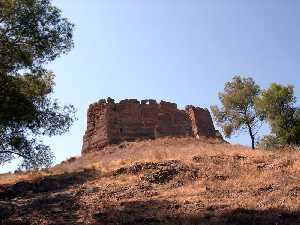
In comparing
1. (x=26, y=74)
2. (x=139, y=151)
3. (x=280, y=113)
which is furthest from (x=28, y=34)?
(x=280, y=113)

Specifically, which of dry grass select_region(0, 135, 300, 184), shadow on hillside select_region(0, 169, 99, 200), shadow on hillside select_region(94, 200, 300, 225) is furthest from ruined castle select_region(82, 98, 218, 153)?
shadow on hillside select_region(94, 200, 300, 225)

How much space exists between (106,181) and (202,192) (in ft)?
18.7

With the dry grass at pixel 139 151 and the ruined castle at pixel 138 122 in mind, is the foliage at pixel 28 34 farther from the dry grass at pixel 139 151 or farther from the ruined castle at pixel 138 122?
the ruined castle at pixel 138 122

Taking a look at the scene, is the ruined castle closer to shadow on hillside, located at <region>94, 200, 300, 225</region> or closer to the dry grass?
the dry grass

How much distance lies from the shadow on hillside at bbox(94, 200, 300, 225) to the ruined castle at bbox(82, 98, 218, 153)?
23802mm

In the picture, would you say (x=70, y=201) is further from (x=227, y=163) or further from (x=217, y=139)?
(x=217, y=139)

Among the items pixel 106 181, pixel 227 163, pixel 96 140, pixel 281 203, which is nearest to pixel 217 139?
pixel 96 140

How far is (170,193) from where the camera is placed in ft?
62.6

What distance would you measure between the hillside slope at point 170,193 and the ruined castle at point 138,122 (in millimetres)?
12796

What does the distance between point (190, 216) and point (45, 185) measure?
34.6 ft

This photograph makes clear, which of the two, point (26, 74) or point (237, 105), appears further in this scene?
point (237, 105)

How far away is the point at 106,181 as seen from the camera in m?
22.6

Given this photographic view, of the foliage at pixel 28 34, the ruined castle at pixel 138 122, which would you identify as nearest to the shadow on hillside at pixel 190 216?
the foliage at pixel 28 34

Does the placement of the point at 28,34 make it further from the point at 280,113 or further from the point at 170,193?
the point at 280,113
